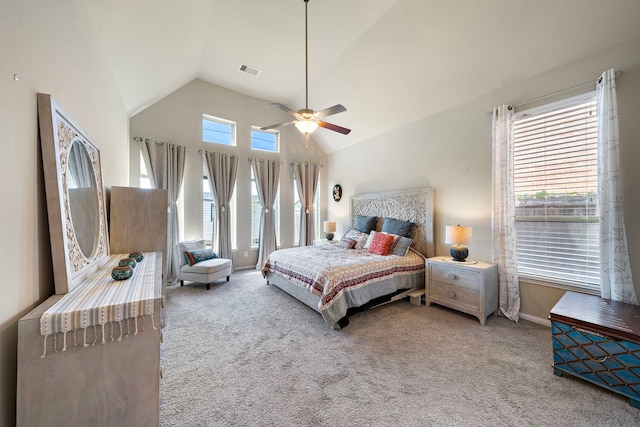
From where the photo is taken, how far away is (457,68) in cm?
312

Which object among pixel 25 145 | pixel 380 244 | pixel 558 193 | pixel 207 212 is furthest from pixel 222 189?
pixel 558 193

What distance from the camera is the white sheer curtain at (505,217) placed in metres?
2.85

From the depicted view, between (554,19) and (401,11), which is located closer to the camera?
(554,19)

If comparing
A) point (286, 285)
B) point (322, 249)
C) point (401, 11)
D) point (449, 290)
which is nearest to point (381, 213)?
point (322, 249)

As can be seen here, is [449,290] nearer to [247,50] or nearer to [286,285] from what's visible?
[286,285]

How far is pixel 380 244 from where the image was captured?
3791mm

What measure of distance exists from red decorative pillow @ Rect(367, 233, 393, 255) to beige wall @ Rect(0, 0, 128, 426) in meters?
3.42

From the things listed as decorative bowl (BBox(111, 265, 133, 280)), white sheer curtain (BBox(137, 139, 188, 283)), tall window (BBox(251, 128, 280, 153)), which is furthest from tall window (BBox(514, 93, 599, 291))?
white sheer curtain (BBox(137, 139, 188, 283))

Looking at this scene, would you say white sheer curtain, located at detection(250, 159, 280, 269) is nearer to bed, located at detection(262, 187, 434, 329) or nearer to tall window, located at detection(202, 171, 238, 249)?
tall window, located at detection(202, 171, 238, 249)

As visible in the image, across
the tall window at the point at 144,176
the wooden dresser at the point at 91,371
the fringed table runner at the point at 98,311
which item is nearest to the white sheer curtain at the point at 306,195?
the tall window at the point at 144,176

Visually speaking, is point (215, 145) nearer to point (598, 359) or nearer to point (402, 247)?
point (402, 247)

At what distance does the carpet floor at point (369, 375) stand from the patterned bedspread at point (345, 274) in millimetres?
283

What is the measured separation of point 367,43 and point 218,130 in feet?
10.8

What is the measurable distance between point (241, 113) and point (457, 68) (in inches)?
159
